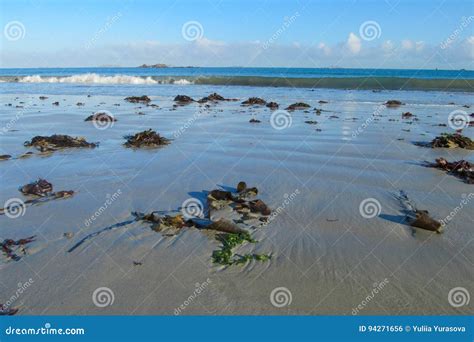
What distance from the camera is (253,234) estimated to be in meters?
4.69

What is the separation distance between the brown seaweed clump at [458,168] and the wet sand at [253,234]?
214 mm

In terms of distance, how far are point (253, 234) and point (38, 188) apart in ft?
10.8

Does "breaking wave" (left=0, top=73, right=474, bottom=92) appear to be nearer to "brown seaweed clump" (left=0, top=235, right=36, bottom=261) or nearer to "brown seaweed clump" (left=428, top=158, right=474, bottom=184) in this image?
"brown seaweed clump" (left=428, top=158, right=474, bottom=184)

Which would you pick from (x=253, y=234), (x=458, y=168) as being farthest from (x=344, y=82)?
(x=253, y=234)

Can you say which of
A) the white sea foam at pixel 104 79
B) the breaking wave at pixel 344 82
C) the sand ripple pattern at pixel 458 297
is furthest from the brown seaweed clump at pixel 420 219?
the white sea foam at pixel 104 79

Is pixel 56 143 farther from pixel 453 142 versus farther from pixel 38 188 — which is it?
pixel 453 142

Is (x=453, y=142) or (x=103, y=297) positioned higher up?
(x=453, y=142)

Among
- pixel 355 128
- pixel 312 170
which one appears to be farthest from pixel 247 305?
pixel 355 128

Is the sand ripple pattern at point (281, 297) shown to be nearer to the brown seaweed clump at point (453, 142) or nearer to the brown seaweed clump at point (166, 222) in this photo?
the brown seaweed clump at point (166, 222)

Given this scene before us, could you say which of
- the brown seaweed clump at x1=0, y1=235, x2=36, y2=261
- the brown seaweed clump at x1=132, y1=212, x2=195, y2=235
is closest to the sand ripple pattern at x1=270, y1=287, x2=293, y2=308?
the brown seaweed clump at x1=132, y1=212, x2=195, y2=235

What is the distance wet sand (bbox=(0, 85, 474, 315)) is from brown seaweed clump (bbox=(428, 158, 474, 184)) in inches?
8.4

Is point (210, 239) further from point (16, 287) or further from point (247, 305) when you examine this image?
point (16, 287)

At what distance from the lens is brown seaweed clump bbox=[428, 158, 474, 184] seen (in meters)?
6.68

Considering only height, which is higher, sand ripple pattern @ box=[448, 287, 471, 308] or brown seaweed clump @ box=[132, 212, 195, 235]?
sand ripple pattern @ box=[448, 287, 471, 308]
